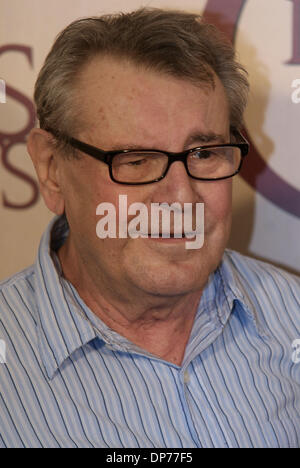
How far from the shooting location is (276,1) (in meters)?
1.58

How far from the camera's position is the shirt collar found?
1.21 m

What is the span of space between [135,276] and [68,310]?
5.9 inches

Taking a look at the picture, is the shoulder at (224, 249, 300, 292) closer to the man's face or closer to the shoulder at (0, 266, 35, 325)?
the man's face

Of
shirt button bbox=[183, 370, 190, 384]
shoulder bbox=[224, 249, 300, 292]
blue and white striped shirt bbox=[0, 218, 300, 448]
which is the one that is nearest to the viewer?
blue and white striped shirt bbox=[0, 218, 300, 448]

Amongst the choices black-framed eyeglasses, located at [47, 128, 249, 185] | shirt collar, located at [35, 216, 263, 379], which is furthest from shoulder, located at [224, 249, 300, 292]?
black-framed eyeglasses, located at [47, 128, 249, 185]

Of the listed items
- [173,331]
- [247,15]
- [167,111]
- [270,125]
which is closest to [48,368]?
[173,331]

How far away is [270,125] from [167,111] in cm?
53

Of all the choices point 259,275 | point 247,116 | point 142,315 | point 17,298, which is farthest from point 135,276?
point 247,116

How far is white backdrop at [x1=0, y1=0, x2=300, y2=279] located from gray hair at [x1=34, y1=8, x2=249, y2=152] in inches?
8.6

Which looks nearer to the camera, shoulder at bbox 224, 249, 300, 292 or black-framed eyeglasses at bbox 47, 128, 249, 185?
black-framed eyeglasses at bbox 47, 128, 249, 185

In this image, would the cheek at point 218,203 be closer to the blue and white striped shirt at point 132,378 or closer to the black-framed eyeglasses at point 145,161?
the black-framed eyeglasses at point 145,161

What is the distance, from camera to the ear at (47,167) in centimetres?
130

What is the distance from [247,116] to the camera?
5.41ft

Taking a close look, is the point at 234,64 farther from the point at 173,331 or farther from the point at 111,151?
the point at 173,331
